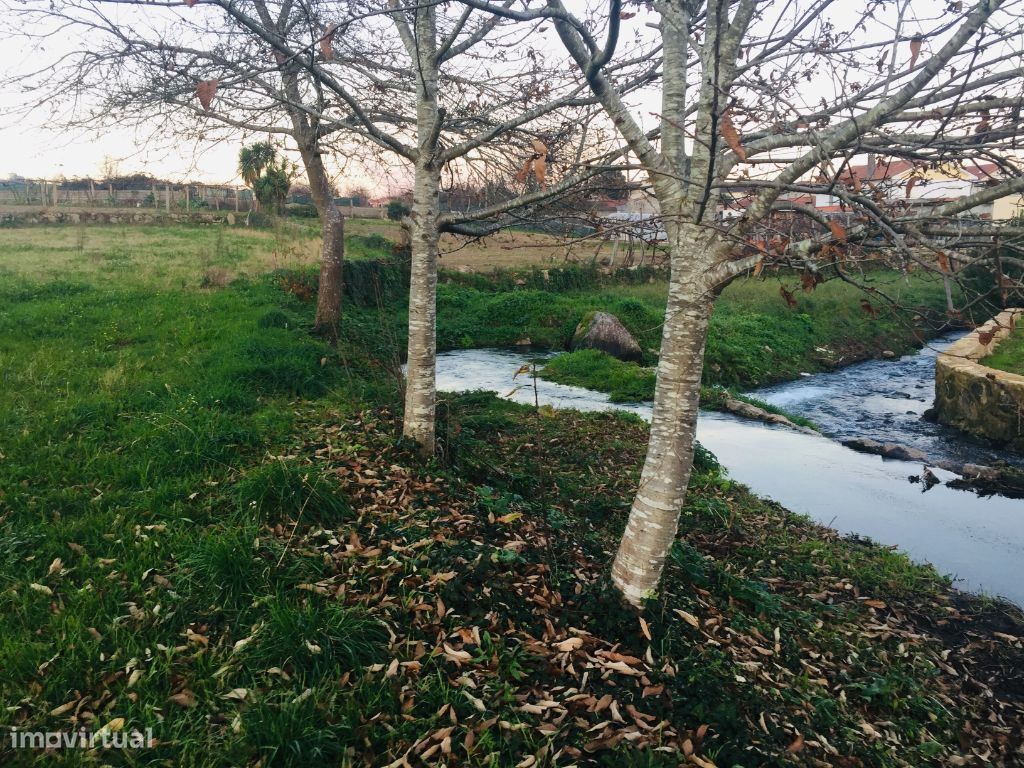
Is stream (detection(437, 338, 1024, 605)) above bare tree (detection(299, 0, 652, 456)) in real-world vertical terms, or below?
below

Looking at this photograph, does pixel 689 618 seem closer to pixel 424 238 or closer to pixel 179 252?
pixel 424 238

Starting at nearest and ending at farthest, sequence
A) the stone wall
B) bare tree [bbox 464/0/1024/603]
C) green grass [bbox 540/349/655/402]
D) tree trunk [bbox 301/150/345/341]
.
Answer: bare tree [bbox 464/0/1024/603] < the stone wall < tree trunk [bbox 301/150/345/341] < green grass [bbox 540/349/655/402]

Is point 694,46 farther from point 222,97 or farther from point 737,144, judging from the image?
point 222,97

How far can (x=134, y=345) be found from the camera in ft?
31.0

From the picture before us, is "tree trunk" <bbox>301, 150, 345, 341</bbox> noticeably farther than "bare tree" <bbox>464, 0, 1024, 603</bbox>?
Yes

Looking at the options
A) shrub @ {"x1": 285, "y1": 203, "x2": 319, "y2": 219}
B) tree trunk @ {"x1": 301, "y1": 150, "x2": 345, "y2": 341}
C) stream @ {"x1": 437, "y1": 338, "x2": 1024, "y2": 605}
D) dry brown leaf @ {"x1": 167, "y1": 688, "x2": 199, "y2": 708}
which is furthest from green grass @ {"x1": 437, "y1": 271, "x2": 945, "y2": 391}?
shrub @ {"x1": 285, "y1": 203, "x2": 319, "y2": 219}

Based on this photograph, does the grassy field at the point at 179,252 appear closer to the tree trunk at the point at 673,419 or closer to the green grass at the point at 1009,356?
the tree trunk at the point at 673,419

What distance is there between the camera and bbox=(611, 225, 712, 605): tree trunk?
152 inches

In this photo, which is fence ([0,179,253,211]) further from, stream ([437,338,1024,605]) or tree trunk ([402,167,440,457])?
tree trunk ([402,167,440,457])

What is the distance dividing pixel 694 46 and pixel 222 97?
4.68 m

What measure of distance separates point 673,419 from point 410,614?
202cm

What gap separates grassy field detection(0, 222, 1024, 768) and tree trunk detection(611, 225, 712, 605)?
33cm

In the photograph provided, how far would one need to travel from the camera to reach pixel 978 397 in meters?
11.1

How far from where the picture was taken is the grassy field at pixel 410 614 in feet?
10.4
